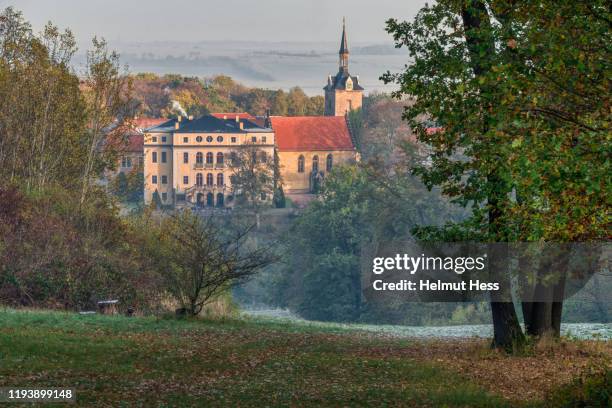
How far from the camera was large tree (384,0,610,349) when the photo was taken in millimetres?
11164

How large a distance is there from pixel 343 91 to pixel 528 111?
135m

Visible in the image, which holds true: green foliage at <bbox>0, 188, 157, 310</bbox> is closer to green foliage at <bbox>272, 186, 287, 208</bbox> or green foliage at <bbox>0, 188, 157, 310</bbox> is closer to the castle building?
green foliage at <bbox>272, 186, 287, 208</bbox>

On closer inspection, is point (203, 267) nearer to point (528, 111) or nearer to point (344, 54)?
point (528, 111)

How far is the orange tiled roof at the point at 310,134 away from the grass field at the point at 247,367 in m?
112

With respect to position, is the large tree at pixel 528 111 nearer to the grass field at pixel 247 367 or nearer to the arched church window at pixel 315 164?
the grass field at pixel 247 367

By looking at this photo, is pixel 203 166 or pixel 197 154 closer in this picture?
pixel 197 154

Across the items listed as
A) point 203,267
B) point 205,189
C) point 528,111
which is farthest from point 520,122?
point 205,189

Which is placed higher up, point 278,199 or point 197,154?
point 197,154

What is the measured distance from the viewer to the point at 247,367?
14.3 meters

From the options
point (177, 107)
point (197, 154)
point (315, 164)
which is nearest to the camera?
point (197, 154)

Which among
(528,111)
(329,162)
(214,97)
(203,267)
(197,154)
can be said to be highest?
(214,97)

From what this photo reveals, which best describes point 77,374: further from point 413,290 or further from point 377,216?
point 377,216

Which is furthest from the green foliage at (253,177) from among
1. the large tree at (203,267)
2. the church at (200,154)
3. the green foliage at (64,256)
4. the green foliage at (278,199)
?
the large tree at (203,267)

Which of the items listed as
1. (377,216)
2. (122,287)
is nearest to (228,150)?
(377,216)
